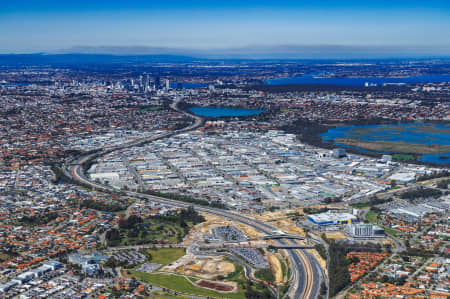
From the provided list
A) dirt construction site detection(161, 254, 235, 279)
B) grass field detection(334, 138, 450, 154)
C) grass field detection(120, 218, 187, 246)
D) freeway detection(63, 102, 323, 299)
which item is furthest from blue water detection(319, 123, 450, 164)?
dirt construction site detection(161, 254, 235, 279)

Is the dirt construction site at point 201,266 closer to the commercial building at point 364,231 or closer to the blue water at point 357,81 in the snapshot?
the commercial building at point 364,231

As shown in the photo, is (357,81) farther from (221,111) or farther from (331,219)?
(331,219)

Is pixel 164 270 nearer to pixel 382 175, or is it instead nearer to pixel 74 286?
pixel 74 286

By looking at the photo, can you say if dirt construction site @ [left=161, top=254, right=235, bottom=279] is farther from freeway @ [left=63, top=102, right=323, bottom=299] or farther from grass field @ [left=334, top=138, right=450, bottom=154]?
grass field @ [left=334, top=138, right=450, bottom=154]

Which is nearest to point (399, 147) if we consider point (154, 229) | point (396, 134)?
point (396, 134)

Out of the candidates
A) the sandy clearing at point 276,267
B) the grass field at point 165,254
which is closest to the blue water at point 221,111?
the grass field at point 165,254
